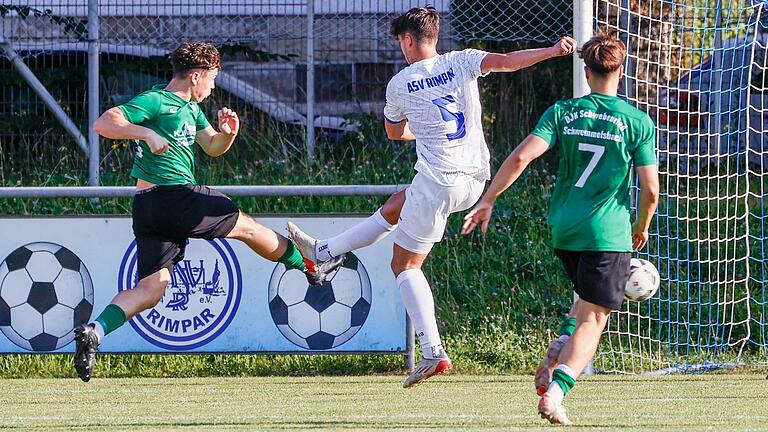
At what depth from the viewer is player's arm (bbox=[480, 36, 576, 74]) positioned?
6777mm

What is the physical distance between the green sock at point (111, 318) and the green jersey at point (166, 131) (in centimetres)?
76

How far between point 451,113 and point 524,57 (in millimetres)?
614

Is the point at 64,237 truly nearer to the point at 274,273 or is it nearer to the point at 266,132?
the point at 274,273

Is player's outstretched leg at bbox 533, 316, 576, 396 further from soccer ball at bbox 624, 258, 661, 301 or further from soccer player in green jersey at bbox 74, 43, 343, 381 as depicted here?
soccer player in green jersey at bbox 74, 43, 343, 381

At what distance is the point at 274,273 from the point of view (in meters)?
9.18

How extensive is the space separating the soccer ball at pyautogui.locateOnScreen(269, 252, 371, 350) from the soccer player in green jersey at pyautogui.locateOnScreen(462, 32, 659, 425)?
3.09 m

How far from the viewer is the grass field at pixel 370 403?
634 centimetres

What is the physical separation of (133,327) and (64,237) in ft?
2.64

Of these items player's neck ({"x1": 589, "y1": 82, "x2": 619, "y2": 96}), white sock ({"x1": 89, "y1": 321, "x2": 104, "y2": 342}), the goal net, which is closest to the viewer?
player's neck ({"x1": 589, "y1": 82, "x2": 619, "y2": 96})

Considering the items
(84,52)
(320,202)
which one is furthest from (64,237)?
(84,52)

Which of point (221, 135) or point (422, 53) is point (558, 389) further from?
point (221, 135)

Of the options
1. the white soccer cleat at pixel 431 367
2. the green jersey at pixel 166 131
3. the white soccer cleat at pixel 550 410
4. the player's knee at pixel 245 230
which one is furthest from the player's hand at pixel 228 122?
the white soccer cleat at pixel 550 410

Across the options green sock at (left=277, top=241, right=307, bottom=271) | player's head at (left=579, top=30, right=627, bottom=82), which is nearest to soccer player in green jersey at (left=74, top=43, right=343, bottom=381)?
green sock at (left=277, top=241, right=307, bottom=271)

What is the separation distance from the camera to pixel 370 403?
24.5 feet
